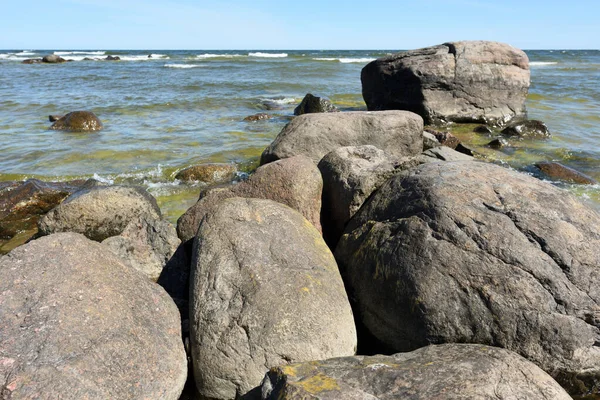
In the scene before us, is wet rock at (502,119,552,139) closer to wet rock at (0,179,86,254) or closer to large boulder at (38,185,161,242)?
large boulder at (38,185,161,242)

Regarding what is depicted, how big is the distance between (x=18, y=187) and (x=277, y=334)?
5.55m

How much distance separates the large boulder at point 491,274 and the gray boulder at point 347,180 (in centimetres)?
83

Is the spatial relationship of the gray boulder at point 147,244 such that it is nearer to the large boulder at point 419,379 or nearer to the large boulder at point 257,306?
the large boulder at point 257,306

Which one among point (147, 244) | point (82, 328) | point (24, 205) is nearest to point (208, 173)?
point (24, 205)

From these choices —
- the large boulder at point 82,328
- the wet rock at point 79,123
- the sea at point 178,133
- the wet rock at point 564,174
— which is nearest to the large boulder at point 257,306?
the large boulder at point 82,328

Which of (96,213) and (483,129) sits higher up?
(96,213)

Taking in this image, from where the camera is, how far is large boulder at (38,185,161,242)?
5387 mm

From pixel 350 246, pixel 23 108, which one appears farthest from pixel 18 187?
pixel 23 108

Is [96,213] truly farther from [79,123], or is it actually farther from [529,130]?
[529,130]

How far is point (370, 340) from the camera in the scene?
3.59 m

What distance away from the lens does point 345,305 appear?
133 inches

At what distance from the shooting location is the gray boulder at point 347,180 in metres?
4.54

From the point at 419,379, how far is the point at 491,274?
3.54 feet

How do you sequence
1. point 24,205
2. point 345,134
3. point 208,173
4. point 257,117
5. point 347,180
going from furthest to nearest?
point 257,117, point 208,173, point 345,134, point 24,205, point 347,180
